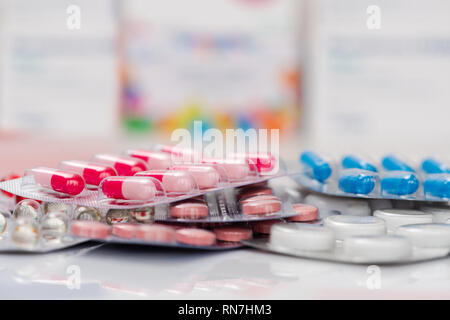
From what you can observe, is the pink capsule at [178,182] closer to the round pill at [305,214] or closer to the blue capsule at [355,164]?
the round pill at [305,214]

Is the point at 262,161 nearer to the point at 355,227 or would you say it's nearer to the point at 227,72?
the point at 355,227

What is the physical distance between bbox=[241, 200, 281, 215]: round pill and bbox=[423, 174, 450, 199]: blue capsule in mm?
319

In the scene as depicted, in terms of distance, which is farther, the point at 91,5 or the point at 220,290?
the point at 91,5

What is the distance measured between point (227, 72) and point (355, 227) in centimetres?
321

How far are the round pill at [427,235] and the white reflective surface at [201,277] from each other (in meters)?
0.03

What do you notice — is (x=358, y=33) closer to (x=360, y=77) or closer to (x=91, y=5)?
(x=360, y=77)

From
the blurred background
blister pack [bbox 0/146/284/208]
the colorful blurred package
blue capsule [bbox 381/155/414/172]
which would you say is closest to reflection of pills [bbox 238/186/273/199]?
blister pack [bbox 0/146/284/208]

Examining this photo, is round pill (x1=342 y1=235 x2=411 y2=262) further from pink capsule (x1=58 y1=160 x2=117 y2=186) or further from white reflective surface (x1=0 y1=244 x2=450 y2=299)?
pink capsule (x1=58 y1=160 x2=117 y2=186)

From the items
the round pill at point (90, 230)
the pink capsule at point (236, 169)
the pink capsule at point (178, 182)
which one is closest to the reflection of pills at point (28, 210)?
the round pill at point (90, 230)

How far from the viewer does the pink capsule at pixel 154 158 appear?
44.0 inches

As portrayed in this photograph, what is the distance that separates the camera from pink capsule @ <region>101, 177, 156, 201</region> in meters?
0.87
